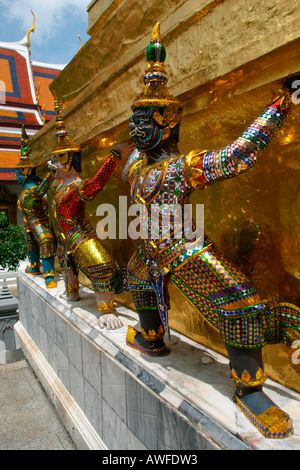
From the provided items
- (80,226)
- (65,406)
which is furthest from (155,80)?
(65,406)

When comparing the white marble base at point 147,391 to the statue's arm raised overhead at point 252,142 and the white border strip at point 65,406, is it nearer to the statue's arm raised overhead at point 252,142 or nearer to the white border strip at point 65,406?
the white border strip at point 65,406

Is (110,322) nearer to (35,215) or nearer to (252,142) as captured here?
(252,142)

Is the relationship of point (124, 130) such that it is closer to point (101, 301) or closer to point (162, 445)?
point (101, 301)

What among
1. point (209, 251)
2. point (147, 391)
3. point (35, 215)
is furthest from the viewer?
point (35, 215)

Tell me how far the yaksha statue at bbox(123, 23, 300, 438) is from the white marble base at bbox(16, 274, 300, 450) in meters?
0.14

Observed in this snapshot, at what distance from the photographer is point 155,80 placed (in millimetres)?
1619

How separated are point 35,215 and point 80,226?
1.84 metres

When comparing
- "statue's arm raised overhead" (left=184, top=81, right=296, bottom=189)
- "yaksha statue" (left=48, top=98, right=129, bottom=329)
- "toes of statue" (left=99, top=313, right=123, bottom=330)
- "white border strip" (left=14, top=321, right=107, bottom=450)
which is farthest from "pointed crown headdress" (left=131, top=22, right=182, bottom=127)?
"white border strip" (left=14, top=321, right=107, bottom=450)

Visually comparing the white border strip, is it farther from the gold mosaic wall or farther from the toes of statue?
the gold mosaic wall

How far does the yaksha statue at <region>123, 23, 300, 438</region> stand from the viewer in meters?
1.30

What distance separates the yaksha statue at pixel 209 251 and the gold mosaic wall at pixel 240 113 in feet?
0.71

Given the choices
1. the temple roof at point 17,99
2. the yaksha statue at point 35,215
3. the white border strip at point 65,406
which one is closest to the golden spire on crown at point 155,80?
the white border strip at point 65,406

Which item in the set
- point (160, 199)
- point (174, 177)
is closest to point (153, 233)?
point (160, 199)

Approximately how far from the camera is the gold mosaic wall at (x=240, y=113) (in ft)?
4.64
